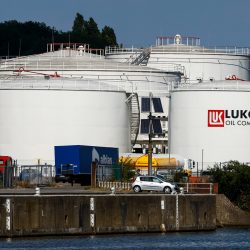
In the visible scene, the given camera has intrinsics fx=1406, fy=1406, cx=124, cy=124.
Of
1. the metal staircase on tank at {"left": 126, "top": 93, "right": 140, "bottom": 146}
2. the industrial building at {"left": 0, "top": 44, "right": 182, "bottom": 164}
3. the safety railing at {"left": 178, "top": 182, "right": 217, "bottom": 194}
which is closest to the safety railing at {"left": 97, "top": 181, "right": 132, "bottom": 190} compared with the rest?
the safety railing at {"left": 178, "top": 182, "right": 217, "bottom": 194}

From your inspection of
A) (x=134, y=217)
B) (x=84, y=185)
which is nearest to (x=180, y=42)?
(x=84, y=185)

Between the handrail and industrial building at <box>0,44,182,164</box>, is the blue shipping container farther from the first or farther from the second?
the handrail

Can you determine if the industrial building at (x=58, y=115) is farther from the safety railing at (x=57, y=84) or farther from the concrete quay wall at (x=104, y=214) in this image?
the concrete quay wall at (x=104, y=214)

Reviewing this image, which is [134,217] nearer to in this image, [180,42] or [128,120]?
[128,120]

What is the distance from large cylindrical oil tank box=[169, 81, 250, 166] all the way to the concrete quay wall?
42085mm

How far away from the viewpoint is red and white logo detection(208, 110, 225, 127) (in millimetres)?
125812

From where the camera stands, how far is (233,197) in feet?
322

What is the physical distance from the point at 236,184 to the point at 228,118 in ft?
90.3

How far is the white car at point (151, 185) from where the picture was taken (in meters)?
90.9

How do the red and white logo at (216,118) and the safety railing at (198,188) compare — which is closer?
the safety railing at (198,188)

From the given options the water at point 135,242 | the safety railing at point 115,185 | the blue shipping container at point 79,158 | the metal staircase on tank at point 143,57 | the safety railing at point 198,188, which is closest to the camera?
the water at point 135,242

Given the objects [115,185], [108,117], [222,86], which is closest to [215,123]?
[222,86]

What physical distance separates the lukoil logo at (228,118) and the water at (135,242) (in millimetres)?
45967

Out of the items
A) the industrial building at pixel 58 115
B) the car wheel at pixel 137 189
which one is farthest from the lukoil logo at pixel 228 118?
the car wheel at pixel 137 189
